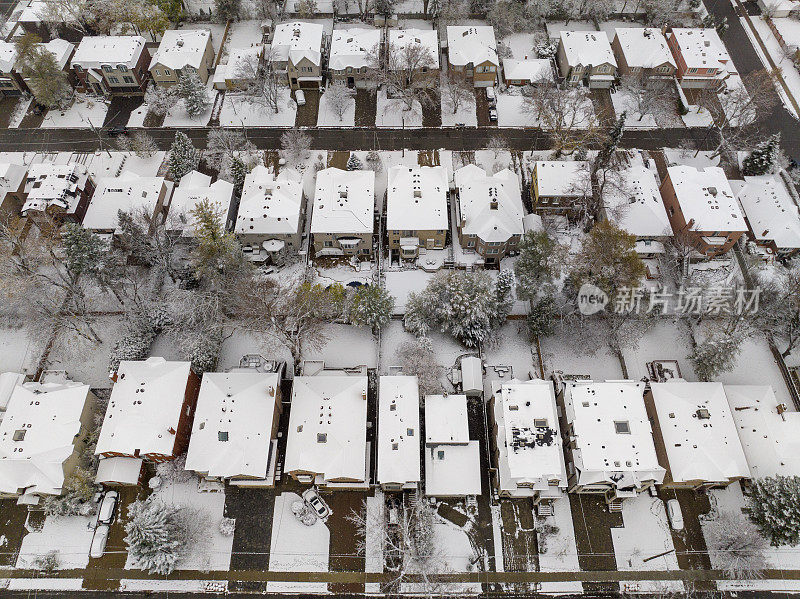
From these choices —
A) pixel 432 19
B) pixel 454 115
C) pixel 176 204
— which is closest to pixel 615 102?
pixel 454 115

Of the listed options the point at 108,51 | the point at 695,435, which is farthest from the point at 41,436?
the point at 695,435

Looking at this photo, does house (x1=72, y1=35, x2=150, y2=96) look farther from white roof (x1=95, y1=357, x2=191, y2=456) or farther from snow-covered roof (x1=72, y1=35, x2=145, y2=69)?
white roof (x1=95, y1=357, x2=191, y2=456)

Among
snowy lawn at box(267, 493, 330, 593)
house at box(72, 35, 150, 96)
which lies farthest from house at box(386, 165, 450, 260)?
house at box(72, 35, 150, 96)

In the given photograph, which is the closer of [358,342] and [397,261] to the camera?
[358,342]

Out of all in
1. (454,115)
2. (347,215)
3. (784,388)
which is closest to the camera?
(784,388)

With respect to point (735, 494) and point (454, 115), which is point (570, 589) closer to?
point (735, 494)
